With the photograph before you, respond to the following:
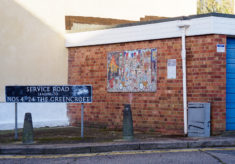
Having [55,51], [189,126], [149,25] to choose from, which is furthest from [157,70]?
[55,51]

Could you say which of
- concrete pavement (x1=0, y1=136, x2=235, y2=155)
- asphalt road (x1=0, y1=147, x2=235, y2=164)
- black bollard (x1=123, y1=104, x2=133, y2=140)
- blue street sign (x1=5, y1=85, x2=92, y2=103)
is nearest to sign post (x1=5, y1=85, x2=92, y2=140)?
blue street sign (x1=5, y1=85, x2=92, y2=103)

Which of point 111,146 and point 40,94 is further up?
point 40,94

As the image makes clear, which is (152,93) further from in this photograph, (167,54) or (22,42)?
(22,42)

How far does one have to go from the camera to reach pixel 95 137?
949 centimetres

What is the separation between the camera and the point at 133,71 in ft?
36.7

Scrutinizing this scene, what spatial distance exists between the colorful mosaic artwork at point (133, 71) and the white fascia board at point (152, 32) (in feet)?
1.45

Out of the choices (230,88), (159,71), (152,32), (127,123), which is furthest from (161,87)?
(127,123)

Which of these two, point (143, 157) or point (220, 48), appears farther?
point (220, 48)

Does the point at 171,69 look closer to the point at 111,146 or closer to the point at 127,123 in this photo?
the point at 127,123

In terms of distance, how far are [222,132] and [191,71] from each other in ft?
5.84

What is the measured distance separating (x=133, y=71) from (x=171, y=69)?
1225mm

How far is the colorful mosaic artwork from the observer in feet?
35.7

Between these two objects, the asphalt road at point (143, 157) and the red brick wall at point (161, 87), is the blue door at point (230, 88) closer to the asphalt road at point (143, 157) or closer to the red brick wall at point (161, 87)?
the red brick wall at point (161, 87)

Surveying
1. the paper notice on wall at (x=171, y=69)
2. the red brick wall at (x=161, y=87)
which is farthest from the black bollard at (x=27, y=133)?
the paper notice on wall at (x=171, y=69)
